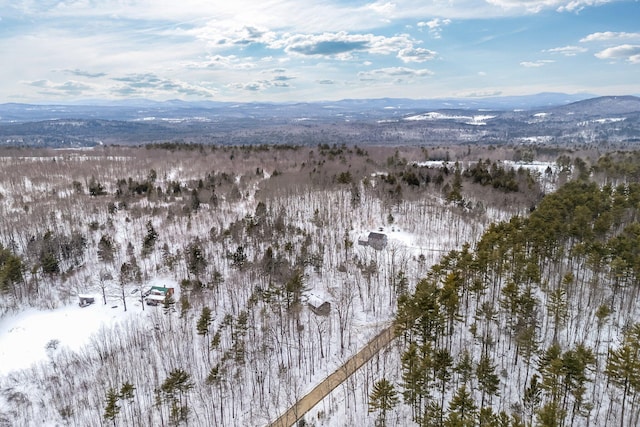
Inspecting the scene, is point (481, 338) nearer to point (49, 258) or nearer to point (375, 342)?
point (375, 342)

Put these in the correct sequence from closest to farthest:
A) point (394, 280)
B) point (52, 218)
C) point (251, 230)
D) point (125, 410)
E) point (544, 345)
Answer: point (125, 410) < point (544, 345) < point (394, 280) < point (251, 230) < point (52, 218)

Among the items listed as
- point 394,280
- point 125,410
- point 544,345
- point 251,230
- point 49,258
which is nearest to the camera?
point 125,410

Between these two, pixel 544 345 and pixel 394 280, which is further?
pixel 394 280

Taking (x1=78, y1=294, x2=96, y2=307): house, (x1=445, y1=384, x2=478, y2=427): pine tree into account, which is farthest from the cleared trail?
(x1=78, y1=294, x2=96, y2=307): house

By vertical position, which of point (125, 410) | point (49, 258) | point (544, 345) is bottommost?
point (125, 410)

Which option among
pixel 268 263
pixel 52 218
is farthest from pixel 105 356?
pixel 52 218

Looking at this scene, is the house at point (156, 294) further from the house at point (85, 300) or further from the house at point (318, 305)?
the house at point (318, 305)

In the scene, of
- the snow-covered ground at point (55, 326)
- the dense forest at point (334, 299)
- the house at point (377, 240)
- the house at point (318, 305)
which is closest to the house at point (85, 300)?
the snow-covered ground at point (55, 326)

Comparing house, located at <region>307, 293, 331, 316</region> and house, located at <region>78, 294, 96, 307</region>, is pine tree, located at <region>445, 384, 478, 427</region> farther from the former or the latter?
house, located at <region>78, 294, 96, 307</region>

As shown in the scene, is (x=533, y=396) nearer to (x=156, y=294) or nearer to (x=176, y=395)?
(x=176, y=395)
